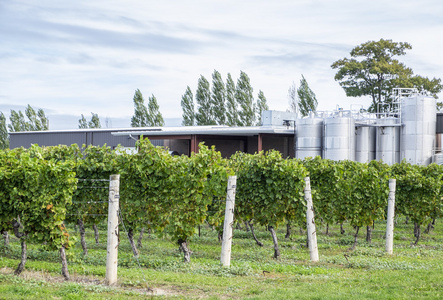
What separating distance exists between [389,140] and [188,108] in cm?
3031

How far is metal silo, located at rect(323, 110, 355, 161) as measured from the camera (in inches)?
1117

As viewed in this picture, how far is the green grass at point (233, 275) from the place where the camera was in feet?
25.4

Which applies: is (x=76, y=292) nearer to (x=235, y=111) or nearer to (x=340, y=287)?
(x=340, y=287)

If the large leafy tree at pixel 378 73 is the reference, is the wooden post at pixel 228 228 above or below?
below

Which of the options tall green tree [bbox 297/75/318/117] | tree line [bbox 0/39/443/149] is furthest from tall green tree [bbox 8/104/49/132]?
Result: tall green tree [bbox 297/75/318/117]

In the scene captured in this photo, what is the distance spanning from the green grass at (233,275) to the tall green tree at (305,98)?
4006cm

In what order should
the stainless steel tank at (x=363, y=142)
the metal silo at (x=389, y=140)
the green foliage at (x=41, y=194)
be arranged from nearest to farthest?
the green foliage at (x=41, y=194)
the metal silo at (x=389, y=140)
the stainless steel tank at (x=363, y=142)

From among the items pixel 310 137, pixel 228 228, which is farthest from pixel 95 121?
pixel 228 228

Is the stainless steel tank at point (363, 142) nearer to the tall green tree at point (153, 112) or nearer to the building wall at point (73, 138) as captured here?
the building wall at point (73, 138)

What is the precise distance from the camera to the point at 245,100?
53.4 meters

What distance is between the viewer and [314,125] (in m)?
29.3

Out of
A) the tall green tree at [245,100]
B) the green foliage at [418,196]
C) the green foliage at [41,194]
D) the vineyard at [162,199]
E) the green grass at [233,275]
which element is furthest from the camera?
the tall green tree at [245,100]

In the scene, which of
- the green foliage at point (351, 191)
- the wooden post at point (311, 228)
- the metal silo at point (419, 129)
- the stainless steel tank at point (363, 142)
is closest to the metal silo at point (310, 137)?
the stainless steel tank at point (363, 142)

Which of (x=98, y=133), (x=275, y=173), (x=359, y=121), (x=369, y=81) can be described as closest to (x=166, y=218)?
(x=275, y=173)
